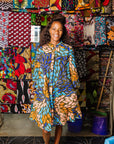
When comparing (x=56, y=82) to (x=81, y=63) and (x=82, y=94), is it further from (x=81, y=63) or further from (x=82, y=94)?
(x=82, y=94)

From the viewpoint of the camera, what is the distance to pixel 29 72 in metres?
3.12

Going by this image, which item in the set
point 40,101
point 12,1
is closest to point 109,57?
point 40,101

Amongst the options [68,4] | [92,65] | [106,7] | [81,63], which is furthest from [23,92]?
[106,7]

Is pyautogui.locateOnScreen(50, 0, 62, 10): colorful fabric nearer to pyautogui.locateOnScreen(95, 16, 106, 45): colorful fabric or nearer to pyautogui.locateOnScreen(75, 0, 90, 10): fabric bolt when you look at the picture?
pyautogui.locateOnScreen(75, 0, 90, 10): fabric bolt

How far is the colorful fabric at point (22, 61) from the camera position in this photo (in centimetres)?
309

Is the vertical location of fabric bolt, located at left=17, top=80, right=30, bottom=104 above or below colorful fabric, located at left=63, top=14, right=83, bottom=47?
below

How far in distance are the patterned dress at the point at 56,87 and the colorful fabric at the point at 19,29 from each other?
776 millimetres

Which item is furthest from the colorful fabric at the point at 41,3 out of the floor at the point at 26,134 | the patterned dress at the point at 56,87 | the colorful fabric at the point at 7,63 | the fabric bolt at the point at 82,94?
the floor at the point at 26,134

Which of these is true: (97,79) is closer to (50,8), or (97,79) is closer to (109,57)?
(109,57)

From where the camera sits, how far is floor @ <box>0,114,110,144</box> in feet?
9.41

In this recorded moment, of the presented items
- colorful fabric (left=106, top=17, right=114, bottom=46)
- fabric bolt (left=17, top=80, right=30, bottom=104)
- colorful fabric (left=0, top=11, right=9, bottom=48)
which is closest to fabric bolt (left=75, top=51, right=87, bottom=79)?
colorful fabric (left=106, top=17, right=114, bottom=46)

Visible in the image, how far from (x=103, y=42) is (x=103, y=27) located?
0.24 meters

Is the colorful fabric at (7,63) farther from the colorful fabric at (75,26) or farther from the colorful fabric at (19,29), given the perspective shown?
the colorful fabric at (75,26)

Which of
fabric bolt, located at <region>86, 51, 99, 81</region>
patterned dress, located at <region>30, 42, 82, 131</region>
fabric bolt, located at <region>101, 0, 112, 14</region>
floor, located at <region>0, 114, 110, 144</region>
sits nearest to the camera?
patterned dress, located at <region>30, 42, 82, 131</region>
